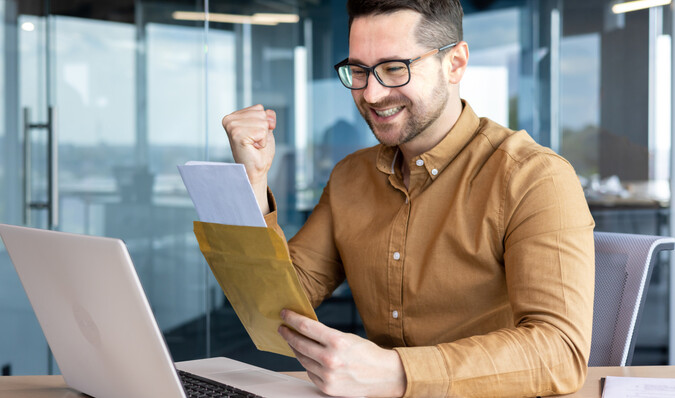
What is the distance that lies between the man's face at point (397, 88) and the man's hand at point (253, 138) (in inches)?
8.3

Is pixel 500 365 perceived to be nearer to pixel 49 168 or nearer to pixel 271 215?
pixel 271 215

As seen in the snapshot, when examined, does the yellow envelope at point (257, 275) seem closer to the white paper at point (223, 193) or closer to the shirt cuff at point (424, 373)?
the white paper at point (223, 193)

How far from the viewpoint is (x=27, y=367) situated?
3148 millimetres

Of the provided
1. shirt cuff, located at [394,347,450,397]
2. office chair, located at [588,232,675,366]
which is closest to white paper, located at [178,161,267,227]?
shirt cuff, located at [394,347,450,397]

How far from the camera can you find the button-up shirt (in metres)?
1.04

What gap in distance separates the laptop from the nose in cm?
54

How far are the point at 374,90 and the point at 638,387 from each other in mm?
680

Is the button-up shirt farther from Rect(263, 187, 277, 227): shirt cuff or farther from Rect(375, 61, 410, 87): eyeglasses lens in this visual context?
Rect(375, 61, 410, 87): eyeglasses lens

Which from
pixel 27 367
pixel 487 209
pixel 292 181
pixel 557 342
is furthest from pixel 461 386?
pixel 27 367

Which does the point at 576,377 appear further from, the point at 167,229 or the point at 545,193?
the point at 167,229

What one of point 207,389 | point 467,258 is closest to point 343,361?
point 207,389

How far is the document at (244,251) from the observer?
96 cm

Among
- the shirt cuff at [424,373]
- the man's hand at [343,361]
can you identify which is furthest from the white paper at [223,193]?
the shirt cuff at [424,373]

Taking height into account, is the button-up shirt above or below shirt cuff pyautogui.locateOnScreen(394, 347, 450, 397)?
above
